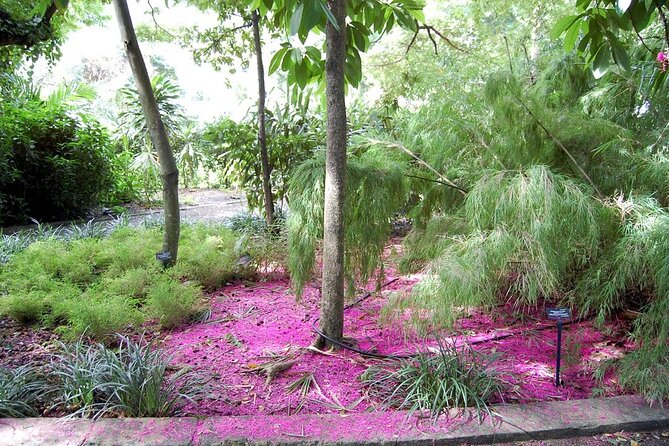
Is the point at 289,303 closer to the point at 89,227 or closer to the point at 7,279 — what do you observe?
the point at 7,279

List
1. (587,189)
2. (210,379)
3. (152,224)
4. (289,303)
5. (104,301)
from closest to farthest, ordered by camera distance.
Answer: (210,379) < (587,189) < (104,301) < (289,303) < (152,224)

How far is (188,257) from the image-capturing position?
155 inches

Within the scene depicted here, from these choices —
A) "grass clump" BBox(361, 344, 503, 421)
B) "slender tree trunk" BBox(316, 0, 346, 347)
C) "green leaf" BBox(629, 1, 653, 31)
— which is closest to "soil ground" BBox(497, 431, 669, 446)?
"grass clump" BBox(361, 344, 503, 421)

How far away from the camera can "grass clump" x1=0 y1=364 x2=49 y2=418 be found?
2.00 metres

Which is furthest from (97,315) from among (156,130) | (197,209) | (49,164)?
(197,209)

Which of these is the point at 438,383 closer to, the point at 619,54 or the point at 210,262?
the point at 619,54

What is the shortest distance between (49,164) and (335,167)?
6032mm

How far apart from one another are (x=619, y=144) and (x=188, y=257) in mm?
3175

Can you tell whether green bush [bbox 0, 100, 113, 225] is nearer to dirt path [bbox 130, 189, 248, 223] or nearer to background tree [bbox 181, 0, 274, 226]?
dirt path [bbox 130, 189, 248, 223]

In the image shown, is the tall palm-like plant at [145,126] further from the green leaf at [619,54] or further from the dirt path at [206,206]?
the green leaf at [619,54]

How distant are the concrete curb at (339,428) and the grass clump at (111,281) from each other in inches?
35.7

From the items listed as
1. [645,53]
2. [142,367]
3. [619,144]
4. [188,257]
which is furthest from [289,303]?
[645,53]

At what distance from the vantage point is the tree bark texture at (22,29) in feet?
11.2

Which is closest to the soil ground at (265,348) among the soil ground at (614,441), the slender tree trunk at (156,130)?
the soil ground at (614,441)
